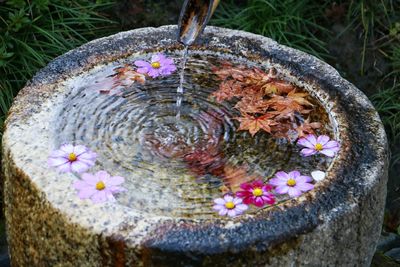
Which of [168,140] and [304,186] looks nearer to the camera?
[304,186]

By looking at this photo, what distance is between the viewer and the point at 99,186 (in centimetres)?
242

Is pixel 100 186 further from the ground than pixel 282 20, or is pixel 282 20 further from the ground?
pixel 100 186

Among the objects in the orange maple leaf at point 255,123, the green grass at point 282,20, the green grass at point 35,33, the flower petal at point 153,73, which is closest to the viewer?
the orange maple leaf at point 255,123

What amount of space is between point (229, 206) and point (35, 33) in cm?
218

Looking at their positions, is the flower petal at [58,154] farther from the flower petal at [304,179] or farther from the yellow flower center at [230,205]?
the flower petal at [304,179]

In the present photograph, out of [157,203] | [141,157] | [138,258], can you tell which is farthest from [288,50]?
[138,258]

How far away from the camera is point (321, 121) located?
287cm

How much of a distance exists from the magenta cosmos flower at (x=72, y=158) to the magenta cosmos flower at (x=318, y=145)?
2.56ft

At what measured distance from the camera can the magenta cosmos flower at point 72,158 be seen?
8.20 ft

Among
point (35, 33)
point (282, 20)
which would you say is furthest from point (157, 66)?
point (282, 20)

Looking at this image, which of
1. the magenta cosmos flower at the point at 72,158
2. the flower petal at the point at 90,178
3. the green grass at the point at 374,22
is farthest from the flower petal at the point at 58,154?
the green grass at the point at 374,22

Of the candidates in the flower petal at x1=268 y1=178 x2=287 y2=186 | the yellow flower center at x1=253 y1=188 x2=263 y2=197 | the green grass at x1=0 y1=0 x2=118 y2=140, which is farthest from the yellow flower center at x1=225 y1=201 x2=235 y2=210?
the green grass at x1=0 y1=0 x2=118 y2=140

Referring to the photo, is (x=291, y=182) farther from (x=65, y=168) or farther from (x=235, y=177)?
(x=65, y=168)

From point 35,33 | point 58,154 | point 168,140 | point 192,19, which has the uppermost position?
point 192,19
